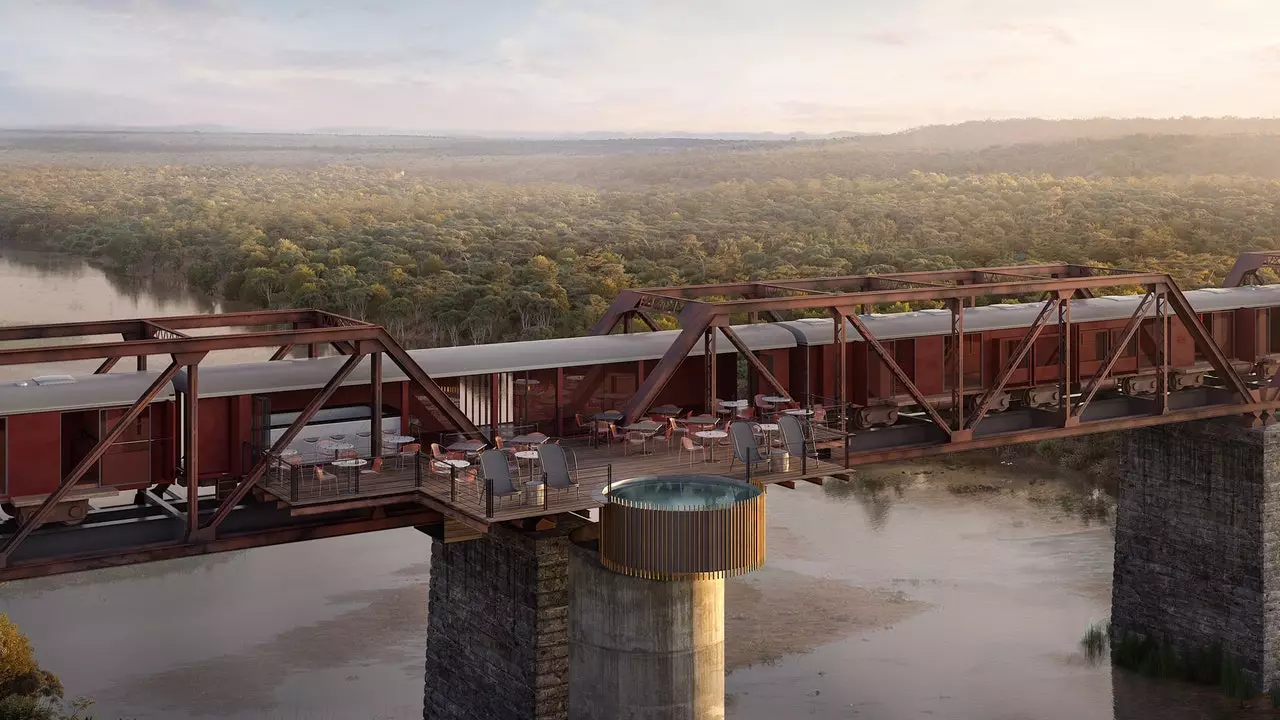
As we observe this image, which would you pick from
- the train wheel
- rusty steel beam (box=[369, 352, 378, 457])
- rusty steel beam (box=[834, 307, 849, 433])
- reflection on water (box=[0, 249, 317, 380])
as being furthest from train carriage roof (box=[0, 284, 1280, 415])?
reflection on water (box=[0, 249, 317, 380])

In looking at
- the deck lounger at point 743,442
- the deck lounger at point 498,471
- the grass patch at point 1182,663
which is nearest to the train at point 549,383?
the deck lounger at point 498,471

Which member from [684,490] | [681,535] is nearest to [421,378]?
[684,490]

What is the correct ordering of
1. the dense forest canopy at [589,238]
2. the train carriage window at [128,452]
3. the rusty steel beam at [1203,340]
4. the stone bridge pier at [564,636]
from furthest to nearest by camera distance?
the dense forest canopy at [589,238] < the rusty steel beam at [1203,340] < the stone bridge pier at [564,636] < the train carriage window at [128,452]

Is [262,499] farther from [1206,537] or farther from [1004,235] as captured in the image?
[1004,235]

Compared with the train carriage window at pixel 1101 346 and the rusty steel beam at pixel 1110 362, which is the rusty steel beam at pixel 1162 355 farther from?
the train carriage window at pixel 1101 346

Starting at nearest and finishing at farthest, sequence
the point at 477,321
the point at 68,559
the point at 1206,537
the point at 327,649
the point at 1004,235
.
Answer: the point at 68,559, the point at 1206,537, the point at 327,649, the point at 477,321, the point at 1004,235

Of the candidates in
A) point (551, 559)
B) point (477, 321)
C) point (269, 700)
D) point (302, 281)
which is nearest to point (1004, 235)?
point (477, 321)
